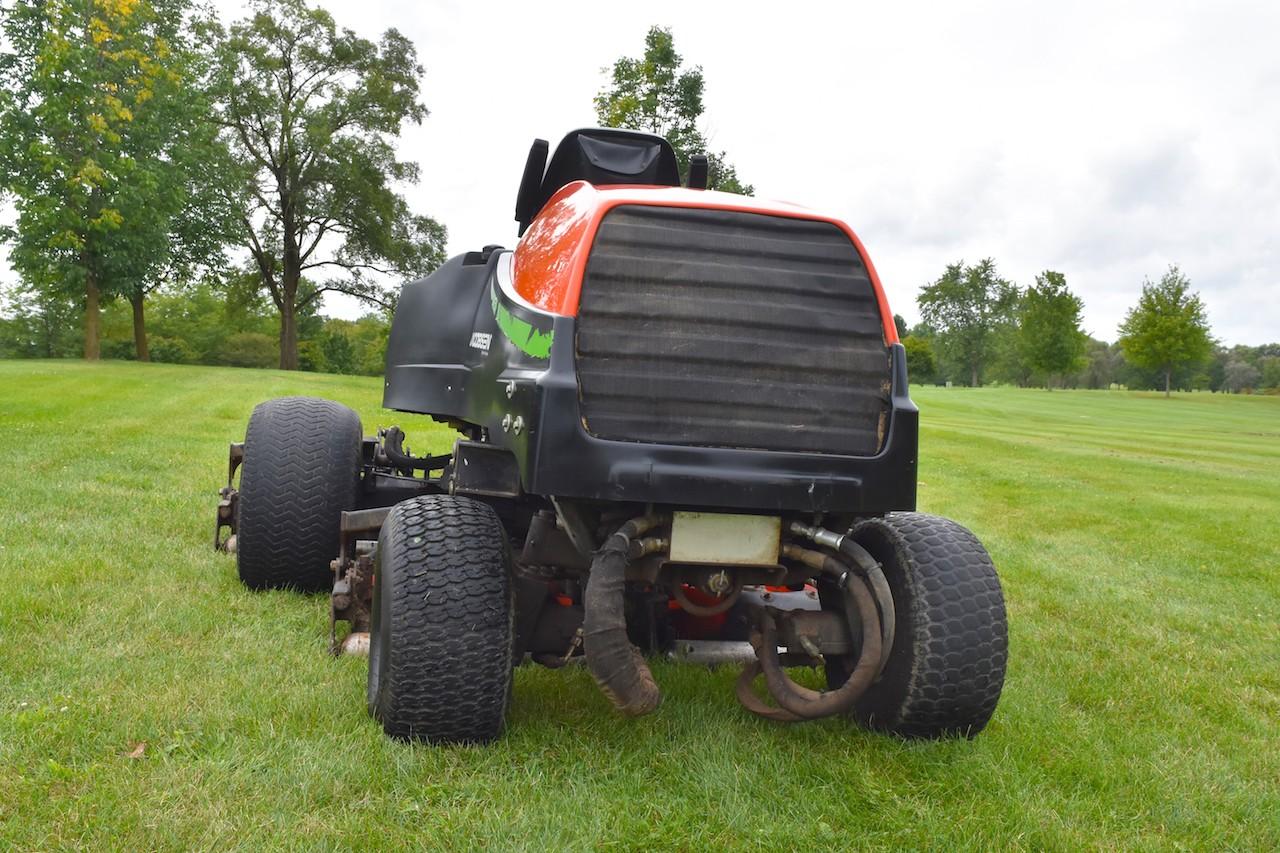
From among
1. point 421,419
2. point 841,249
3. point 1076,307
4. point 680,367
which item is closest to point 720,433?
point 680,367

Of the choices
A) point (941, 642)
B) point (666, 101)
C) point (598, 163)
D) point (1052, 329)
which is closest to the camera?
point (941, 642)

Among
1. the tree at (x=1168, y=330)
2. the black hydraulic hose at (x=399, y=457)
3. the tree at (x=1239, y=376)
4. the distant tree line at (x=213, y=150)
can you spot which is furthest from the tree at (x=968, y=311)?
the black hydraulic hose at (x=399, y=457)

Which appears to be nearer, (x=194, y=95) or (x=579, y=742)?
(x=579, y=742)

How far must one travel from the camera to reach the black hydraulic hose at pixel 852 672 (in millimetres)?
2996

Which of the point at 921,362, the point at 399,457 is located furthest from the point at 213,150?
the point at 921,362

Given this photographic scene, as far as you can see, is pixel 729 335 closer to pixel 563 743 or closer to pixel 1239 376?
pixel 563 743

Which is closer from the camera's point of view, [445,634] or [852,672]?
[445,634]

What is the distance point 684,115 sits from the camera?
21.7 metres

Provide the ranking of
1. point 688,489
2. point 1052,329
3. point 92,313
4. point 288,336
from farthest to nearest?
point 1052,329
point 288,336
point 92,313
point 688,489

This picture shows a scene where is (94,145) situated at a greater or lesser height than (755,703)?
greater

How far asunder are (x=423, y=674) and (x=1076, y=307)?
62191 mm

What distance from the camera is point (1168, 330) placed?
47.7 meters

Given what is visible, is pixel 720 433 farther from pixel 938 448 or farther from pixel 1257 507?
pixel 938 448

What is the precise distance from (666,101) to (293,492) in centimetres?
1858
